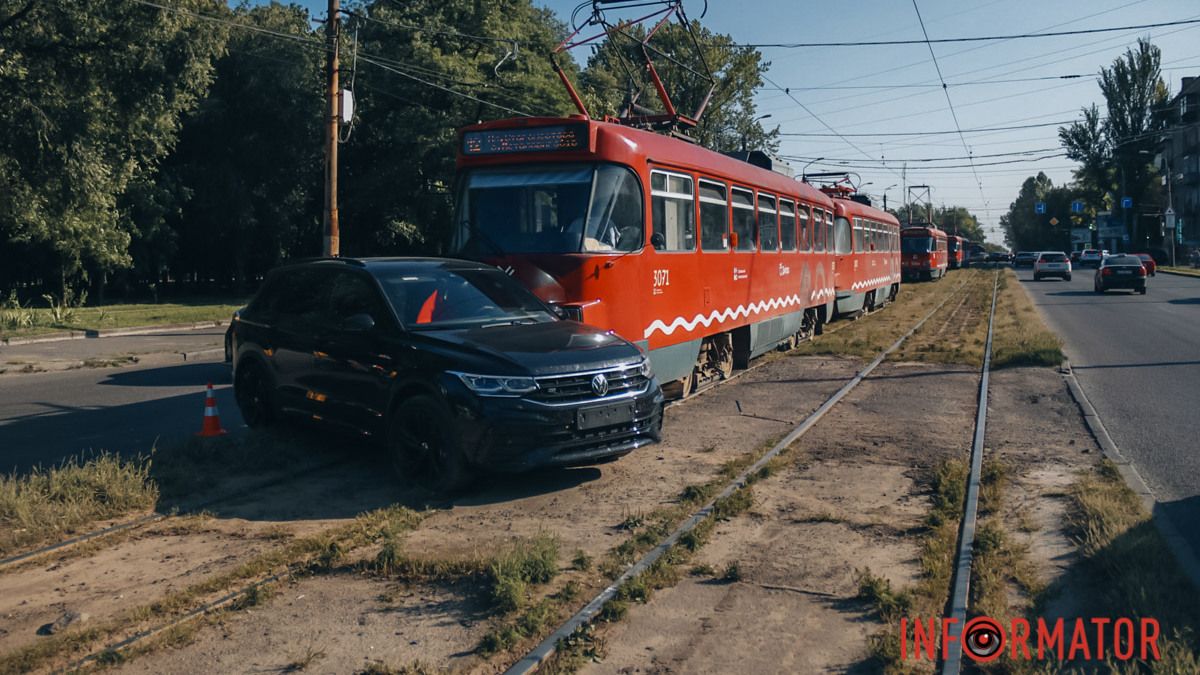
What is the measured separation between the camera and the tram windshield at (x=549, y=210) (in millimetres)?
9523

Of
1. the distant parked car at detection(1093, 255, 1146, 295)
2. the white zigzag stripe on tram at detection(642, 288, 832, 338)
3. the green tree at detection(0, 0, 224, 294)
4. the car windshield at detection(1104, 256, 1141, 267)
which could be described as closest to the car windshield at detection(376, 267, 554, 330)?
the white zigzag stripe on tram at detection(642, 288, 832, 338)

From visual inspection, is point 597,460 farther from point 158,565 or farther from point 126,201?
point 126,201

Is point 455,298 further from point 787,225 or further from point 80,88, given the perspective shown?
point 80,88

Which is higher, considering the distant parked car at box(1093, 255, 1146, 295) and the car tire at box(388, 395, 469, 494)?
the distant parked car at box(1093, 255, 1146, 295)

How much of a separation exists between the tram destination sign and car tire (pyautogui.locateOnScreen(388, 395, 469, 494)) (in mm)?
3391

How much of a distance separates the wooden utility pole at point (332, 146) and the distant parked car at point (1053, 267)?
140 feet

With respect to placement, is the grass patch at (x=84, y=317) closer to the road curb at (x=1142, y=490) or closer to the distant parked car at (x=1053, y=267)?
the road curb at (x=1142, y=490)

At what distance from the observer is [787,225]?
16.6m

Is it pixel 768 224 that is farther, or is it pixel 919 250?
pixel 919 250

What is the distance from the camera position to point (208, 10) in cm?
2522

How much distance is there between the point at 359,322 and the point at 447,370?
0.96m

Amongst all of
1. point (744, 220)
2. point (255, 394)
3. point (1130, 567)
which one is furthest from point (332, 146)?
point (1130, 567)

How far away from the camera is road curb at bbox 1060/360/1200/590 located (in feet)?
17.7

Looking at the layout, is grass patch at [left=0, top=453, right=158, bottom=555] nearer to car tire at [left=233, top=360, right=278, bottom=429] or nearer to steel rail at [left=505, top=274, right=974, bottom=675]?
car tire at [left=233, top=360, right=278, bottom=429]
